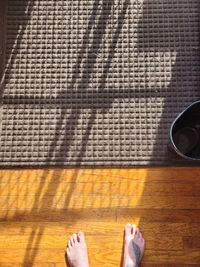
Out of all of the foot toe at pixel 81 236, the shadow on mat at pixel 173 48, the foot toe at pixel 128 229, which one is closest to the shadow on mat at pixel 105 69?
the shadow on mat at pixel 173 48

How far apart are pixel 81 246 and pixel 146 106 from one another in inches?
19.9

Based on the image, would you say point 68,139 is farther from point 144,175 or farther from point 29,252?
point 29,252

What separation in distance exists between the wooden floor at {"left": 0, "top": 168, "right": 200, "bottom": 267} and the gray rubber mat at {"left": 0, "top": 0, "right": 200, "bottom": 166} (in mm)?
55

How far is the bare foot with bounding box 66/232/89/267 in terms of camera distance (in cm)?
134

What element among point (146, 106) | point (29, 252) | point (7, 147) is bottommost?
point (29, 252)

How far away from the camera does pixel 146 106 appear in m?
1.47

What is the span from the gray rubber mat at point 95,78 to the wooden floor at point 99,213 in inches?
2.2

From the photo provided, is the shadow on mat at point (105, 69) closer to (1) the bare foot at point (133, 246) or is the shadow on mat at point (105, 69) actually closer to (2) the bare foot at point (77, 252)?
(2) the bare foot at point (77, 252)

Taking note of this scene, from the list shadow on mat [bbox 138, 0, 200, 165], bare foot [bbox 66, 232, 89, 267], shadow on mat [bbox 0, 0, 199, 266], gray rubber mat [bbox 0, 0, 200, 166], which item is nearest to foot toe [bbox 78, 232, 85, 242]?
bare foot [bbox 66, 232, 89, 267]

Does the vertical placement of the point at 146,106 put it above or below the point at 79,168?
above

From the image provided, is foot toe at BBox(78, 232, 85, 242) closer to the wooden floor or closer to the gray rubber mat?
the wooden floor

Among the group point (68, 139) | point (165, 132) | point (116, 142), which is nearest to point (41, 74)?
point (68, 139)

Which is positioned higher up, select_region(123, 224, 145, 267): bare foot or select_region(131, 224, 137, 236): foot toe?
select_region(131, 224, 137, 236): foot toe

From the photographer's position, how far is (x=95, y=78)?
150cm
